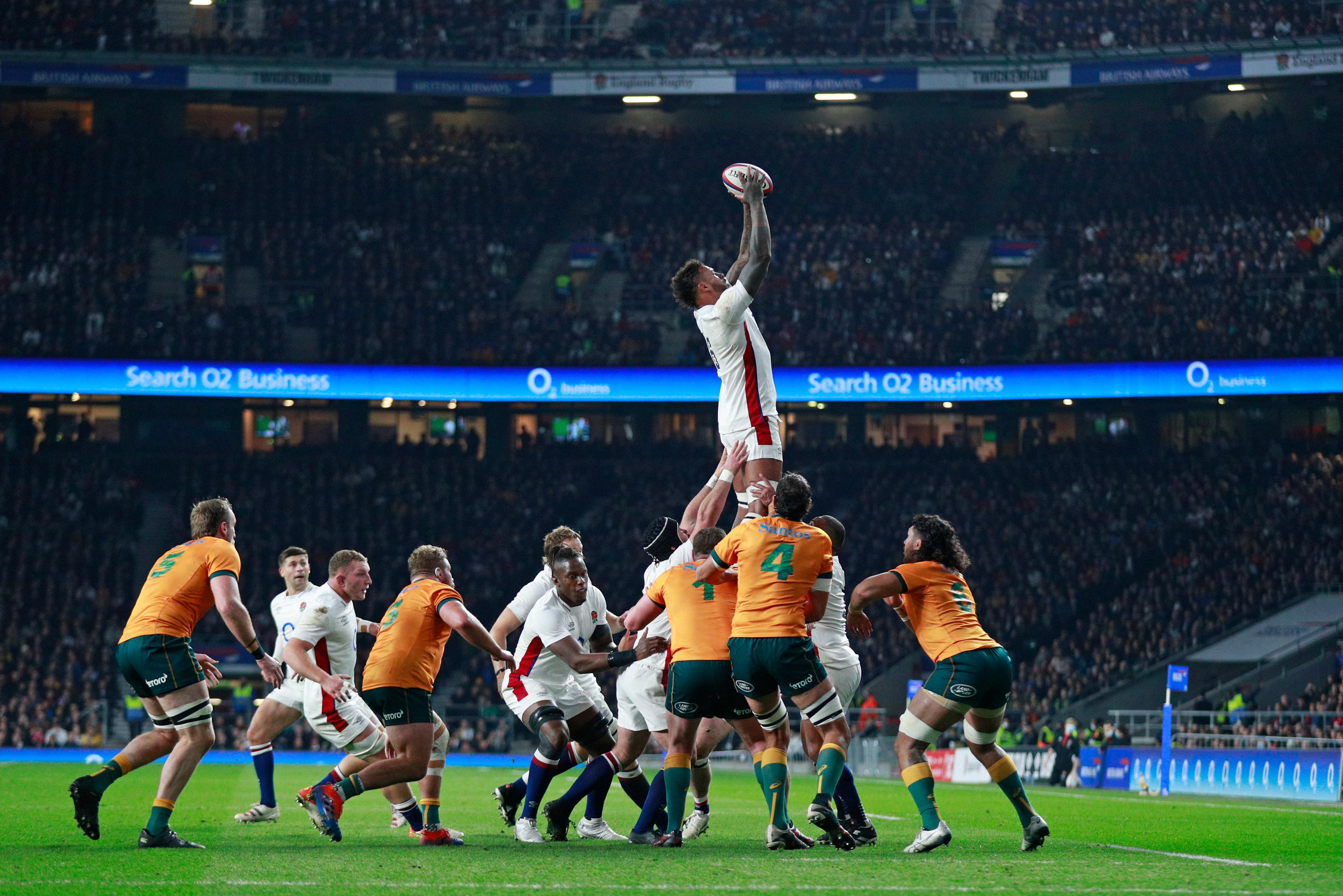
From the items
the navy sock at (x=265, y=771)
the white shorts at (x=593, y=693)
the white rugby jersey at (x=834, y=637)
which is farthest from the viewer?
the navy sock at (x=265, y=771)

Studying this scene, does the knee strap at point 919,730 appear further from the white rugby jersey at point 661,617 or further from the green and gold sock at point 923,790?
the white rugby jersey at point 661,617

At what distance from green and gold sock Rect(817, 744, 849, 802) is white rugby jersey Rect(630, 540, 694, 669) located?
4.35 feet

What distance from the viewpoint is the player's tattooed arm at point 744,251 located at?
32.6ft

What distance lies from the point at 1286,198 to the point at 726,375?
1480 inches

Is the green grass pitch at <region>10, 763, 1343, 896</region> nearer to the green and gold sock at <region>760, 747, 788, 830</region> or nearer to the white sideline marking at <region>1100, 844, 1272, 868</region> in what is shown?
the white sideline marking at <region>1100, 844, 1272, 868</region>

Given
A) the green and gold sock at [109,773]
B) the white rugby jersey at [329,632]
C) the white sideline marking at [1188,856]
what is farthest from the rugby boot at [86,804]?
the white sideline marking at [1188,856]

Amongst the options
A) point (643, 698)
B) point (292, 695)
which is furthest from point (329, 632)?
point (643, 698)

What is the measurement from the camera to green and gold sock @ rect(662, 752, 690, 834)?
34.1ft

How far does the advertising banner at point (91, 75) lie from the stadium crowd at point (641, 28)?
2.02ft

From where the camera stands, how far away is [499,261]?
44531 mm

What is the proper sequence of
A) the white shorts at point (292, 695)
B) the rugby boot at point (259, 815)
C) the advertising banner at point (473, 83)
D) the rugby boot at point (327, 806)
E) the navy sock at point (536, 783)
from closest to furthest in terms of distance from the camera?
1. the rugby boot at point (327, 806)
2. the navy sock at point (536, 783)
3. the white shorts at point (292, 695)
4. the rugby boot at point (259, 815)
5. the advertising banner at point (473, 83)

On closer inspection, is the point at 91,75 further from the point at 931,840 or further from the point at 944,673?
the point at 931,840

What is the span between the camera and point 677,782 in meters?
10.4

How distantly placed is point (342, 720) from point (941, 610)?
15.7 feet
